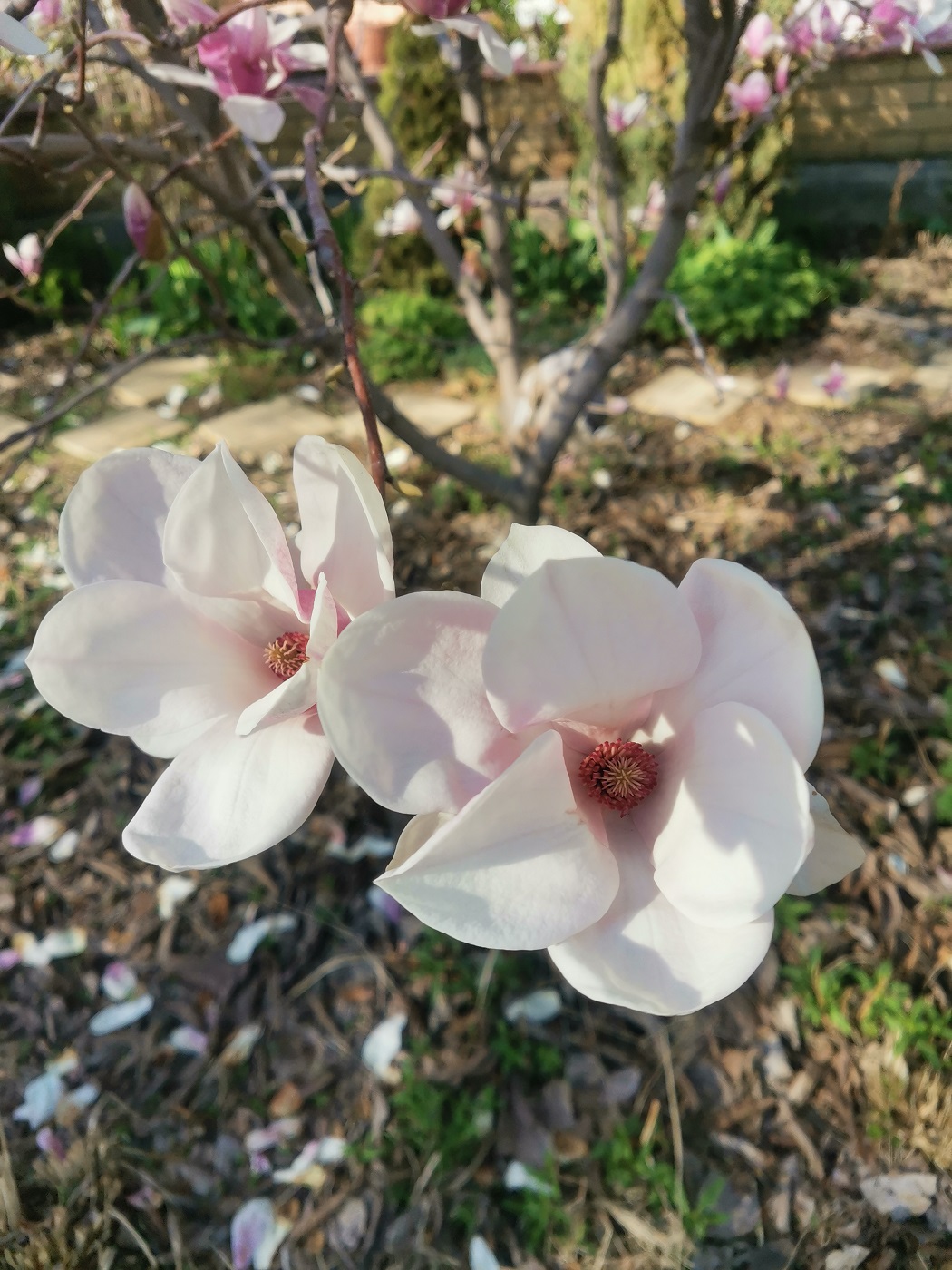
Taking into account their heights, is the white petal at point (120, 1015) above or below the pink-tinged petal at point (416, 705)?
below

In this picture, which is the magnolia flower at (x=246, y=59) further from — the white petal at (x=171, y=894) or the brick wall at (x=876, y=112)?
the brick wall at (x=876, y=112)

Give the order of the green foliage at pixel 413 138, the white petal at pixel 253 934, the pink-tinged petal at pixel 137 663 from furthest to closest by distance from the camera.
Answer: the green foliage at pixel 413 138
the white petal at pixel 253 934
the pink-tinged petal at pixel 137 663

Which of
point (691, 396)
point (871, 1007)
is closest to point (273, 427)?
point (691, 396)

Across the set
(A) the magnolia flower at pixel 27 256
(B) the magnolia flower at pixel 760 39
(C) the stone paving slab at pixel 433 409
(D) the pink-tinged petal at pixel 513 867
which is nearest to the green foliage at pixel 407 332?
(C) the stone paving slab at pixel 433 409

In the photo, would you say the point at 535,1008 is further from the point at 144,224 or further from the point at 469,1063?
the point at 144,224

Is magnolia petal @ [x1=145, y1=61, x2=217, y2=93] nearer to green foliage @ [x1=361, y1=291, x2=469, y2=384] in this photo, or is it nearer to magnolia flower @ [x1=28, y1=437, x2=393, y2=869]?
magnolia flower @ [x1=28, y1=437, x2=393, y2=869]

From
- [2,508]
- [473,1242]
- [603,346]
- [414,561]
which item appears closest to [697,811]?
[473,1242]

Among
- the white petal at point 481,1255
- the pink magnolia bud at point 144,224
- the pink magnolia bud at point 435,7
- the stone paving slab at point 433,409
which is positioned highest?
the pink magnolia bud at point 435,7
